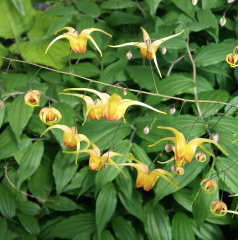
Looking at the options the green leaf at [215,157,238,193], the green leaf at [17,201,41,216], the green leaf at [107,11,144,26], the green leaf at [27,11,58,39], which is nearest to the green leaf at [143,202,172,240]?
the green leaf at [215,157,238,193]

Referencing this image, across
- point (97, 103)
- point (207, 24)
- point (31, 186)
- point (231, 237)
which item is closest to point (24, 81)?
point (31, 186)

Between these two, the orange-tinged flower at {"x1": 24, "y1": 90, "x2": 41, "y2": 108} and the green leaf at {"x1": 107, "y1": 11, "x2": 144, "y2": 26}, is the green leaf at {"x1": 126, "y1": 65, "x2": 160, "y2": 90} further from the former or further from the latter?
the orange-tinged flower at {"x1": 24, "y1": 90, "x2": 41, "y2": 108}

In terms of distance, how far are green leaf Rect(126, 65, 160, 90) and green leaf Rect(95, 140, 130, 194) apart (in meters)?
0.33

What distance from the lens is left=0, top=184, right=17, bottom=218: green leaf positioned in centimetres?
138

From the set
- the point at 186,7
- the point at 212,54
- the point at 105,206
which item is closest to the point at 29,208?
the point at 105,206

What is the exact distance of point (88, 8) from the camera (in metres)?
1.71

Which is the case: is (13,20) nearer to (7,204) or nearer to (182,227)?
(7,204)

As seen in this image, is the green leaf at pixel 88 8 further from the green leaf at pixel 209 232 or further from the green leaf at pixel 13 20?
the green leaf at pixel 209 232

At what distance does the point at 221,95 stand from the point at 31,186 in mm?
1048

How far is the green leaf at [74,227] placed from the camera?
1.27m

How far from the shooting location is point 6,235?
133cm

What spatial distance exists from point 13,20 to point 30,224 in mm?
1303

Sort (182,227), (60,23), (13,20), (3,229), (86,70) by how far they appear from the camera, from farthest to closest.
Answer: (13,20)
(60,23)
(86,70)
(3,229)
(182,227)

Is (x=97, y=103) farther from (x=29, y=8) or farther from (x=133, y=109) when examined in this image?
(x=29, y=8)
